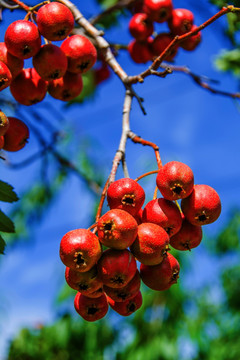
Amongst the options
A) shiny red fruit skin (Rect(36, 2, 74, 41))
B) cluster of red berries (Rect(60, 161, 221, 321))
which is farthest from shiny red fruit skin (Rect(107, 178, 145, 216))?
shiny red fruit skin (Rect(36, 2, 74, 41))

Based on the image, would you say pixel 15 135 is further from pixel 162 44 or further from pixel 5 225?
pixel 162 44

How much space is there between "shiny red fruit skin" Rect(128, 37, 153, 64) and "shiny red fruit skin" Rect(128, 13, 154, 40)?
6 cm

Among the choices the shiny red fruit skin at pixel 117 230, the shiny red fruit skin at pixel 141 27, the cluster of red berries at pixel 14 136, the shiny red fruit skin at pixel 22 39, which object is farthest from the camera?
the shiny red fruit skin at pixel 141 27

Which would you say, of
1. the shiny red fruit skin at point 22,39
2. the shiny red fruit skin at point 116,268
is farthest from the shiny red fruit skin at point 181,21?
the shiny red fruit skin at point 116,268

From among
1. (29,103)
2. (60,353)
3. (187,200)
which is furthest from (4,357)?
(187,200)

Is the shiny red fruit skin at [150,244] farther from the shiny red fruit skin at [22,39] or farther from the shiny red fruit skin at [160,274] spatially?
the shiny red fruit skin at [22,39]

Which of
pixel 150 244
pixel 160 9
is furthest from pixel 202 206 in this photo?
pixel 160 9

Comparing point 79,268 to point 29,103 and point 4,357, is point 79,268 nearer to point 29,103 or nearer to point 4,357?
point 29,103

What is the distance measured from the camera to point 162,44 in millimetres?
2633

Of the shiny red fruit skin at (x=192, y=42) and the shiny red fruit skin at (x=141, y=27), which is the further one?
the shiny red fruit skin at (x=141, y=27)

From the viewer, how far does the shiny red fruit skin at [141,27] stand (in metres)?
2.72

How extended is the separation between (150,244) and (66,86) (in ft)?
3.23

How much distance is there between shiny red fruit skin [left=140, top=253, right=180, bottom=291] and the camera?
5.04 ft

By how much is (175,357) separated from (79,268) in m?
3.65
